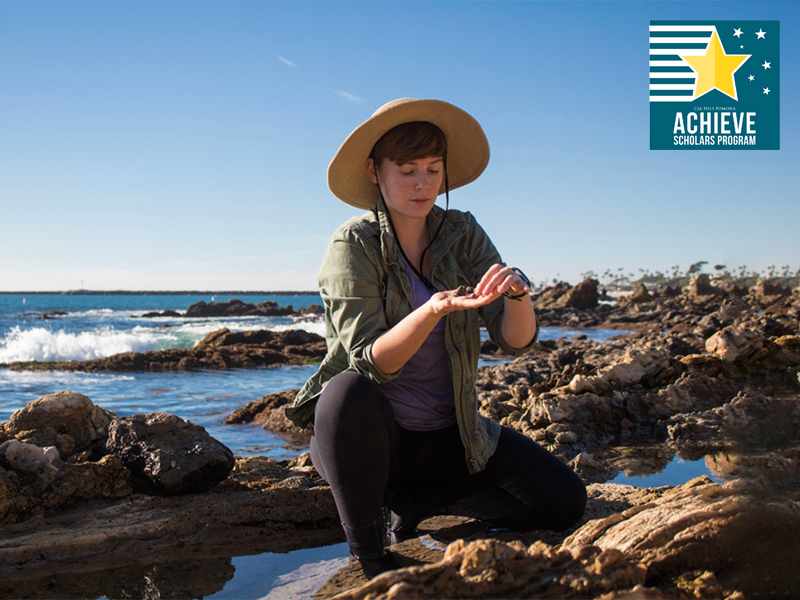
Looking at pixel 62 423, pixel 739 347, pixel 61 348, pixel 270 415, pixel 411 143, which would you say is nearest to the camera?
pixel 411 143

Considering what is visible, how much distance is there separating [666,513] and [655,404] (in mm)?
3144

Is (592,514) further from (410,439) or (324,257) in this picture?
(324,257)

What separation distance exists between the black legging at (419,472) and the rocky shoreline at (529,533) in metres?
0.11

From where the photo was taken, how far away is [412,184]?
2.48 meters

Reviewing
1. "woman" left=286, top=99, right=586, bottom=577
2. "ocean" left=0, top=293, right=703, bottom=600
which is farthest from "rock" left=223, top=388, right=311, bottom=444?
"woman" left=286, top=99, right=586, bottom=577

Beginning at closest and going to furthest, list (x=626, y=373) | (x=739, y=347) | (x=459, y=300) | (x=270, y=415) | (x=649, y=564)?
1. (x=649, y=564)
2. (x=459, y=300)
3. (x=626, y=373)
4. (x=739, y=347)
5. (x=270, y=415)

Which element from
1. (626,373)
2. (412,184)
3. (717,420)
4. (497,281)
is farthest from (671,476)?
(412,184)

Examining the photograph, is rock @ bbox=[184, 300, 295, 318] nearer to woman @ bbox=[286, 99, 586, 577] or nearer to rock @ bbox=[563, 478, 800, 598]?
woman @ bbox=[286, 99, 586, 577]

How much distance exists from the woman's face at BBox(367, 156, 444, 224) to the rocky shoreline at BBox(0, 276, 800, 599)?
128cm

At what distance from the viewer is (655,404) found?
15.6 ft

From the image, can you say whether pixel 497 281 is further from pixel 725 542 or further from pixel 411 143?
pixel 725 542

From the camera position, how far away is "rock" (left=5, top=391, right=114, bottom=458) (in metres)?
3.07

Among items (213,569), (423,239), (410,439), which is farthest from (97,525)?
(423,239)

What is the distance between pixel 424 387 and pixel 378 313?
1.27 feet
